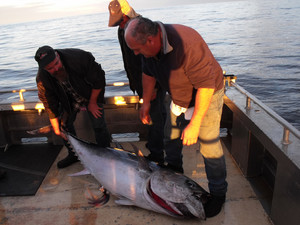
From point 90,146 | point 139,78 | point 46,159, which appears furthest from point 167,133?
point 46,159

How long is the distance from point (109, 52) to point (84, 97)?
22013 millimetres

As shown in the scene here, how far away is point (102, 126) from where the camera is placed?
11.1 feet

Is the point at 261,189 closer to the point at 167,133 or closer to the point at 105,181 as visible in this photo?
the point at 167,133

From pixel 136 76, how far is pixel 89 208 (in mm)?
1513

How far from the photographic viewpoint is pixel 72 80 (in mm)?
2986

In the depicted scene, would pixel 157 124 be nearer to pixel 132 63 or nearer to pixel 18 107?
pixel 132 63

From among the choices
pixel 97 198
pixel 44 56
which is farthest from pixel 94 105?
pixel 97 198

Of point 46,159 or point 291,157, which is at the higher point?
point 291,157

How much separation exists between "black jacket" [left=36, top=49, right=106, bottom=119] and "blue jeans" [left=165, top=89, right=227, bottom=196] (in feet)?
3.51

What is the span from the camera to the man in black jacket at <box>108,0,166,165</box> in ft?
8.62

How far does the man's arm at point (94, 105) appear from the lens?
124 inches

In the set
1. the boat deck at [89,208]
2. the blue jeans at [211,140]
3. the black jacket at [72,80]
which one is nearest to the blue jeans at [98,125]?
the black jacket at [72,80]

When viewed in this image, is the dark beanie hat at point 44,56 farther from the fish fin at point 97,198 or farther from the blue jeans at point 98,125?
the fish fin at point 97,198

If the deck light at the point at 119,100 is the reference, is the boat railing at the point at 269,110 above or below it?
above
